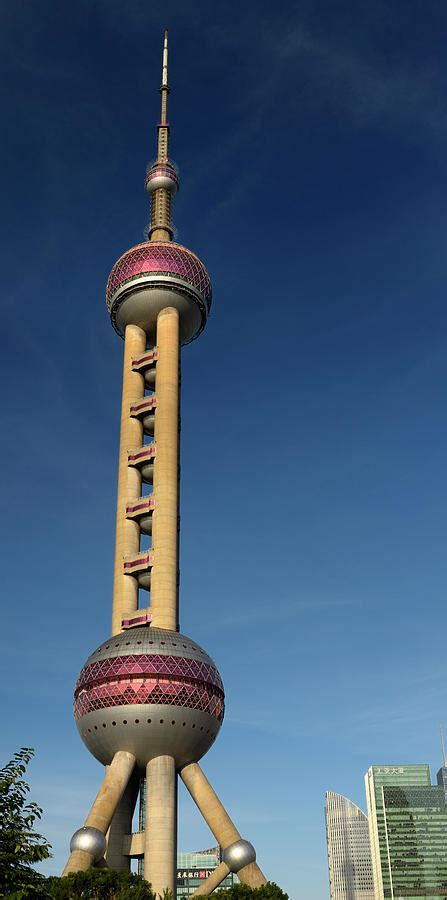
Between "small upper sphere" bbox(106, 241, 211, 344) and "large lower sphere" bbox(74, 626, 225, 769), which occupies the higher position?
"small upper sphere" bbox(106, 241, 211, 344)

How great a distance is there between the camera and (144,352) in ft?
412

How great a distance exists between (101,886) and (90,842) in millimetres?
7266

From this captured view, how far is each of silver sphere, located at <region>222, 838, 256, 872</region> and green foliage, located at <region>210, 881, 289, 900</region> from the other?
22.5ft

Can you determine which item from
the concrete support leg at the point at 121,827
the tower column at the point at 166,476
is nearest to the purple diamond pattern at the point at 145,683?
the tower column at the point at 166,476

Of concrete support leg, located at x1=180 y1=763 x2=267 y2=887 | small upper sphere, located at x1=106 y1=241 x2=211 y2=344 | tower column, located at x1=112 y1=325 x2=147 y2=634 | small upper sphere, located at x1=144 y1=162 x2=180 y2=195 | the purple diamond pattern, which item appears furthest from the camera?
small upper sphere, located at x1=144 y1=162 x2=180 y2=195

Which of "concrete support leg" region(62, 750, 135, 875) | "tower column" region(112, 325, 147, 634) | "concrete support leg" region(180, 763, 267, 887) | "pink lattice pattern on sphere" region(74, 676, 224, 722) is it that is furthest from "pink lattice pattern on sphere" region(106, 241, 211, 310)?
"concrete support leg" region(180, 763, 267, 887)

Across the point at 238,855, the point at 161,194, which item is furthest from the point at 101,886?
the point at 161,194

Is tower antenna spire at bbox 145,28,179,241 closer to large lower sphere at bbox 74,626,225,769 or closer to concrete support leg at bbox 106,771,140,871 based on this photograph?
large lower sphere at bbox 74,626,225,769

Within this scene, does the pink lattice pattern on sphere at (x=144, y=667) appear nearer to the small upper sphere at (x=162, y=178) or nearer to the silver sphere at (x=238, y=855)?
the silver sphere at (x=238, y=855)

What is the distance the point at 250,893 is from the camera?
78.8 m

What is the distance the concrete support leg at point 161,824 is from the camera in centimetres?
8944

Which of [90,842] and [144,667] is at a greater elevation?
[144,667]

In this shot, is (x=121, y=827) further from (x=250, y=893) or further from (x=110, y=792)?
(x=250, y=893)

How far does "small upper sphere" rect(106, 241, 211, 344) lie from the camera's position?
405ft
